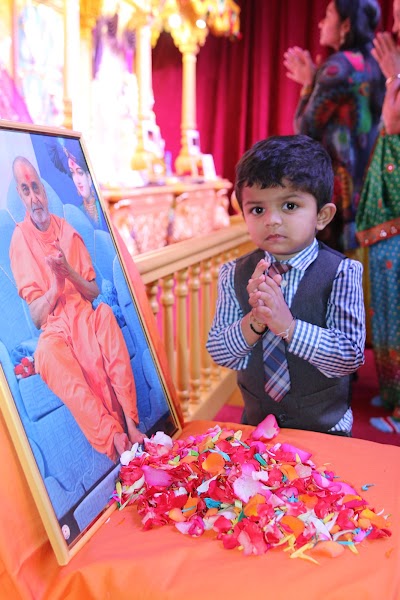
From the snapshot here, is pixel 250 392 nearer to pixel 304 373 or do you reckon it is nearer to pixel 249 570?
pixel 304 373

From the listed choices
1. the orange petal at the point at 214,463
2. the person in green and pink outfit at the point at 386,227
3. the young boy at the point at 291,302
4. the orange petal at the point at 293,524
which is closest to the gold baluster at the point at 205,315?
the person in green and pink outfit at the point at 386,227

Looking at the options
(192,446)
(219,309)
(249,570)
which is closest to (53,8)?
→ (219,309)

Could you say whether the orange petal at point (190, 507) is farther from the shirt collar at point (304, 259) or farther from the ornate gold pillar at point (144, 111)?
the ornate gold pillar at point (144, 111)

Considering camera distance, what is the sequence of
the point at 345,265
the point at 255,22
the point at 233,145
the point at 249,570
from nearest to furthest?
the point at 249,570, the point at 345,265, the point at 255,22, the point at 233,145

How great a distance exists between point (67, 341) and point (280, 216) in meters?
0.38

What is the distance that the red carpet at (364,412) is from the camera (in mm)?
1887

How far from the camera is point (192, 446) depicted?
85 centimetres

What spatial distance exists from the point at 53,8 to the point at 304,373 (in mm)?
3106

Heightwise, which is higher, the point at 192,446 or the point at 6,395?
the point at 6,395

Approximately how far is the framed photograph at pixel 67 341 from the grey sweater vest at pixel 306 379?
0.17 m

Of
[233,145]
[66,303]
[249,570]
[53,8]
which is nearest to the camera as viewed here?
[249,570]

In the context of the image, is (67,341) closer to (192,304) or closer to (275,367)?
(275,367)

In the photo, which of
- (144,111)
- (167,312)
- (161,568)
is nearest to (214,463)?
(161,568)

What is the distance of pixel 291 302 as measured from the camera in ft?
3.26
